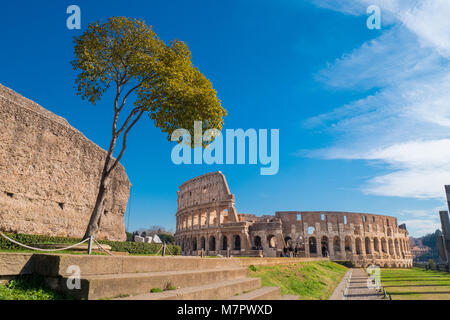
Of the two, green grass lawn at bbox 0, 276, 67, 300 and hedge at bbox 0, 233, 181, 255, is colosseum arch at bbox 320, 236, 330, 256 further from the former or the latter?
green grass lawn at bbox 0, 276, 67, 300

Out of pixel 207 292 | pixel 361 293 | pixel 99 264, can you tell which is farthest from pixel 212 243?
pixel 99 264

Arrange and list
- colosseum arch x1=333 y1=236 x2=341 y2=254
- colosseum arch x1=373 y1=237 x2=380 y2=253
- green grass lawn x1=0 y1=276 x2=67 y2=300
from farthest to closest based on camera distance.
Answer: colosseum arch x1=373 y1=237 x2=380 y2=253 < colosseum arch x1=333 y1=236 x2=341 y2=254 < green grass lawn x1=0 y1=276 x2=67 y2=300

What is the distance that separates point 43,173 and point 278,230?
31.3 metres

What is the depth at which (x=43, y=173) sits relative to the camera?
13.2 meters

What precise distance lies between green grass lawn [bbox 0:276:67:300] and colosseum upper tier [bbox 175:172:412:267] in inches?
1371

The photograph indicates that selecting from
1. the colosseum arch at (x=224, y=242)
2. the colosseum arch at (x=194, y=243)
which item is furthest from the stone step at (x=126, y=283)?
the colosseum arch at (x=194, y=243)

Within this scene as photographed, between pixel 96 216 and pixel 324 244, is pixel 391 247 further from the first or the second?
pixel 96 216

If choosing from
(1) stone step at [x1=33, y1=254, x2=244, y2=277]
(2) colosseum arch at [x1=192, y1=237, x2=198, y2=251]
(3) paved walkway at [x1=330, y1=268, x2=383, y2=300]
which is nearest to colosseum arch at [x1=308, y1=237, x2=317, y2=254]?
(2) colosseum arch at [x1=192, y1=237, x2=198, y2=251]

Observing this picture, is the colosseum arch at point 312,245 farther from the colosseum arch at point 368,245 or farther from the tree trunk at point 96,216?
the tree trunk at point 96,216

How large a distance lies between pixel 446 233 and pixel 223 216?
27.6m

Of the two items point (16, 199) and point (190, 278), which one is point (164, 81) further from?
point (16, 199)

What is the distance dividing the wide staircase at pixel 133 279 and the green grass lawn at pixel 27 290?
9cm

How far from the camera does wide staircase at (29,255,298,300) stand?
3.24 metres

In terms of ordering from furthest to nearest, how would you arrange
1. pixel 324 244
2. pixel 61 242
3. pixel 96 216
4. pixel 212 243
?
pixel 324 244, pixel 212 243, pixel 61 242, pixel 96 216
